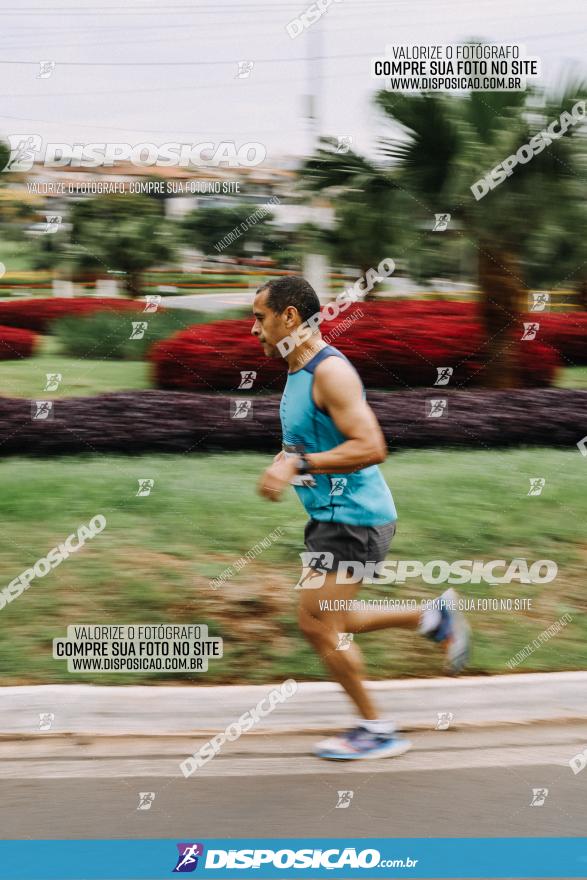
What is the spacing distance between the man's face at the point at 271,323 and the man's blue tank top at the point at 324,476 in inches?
5.1

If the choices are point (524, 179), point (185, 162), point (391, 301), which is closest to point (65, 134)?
point (185, 162)

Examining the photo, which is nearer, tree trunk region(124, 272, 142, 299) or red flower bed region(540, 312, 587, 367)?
tree trunk region(124, 272, 142, 299)

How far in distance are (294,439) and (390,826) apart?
1314 millimetres

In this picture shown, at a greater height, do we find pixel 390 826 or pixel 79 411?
pixel 79 411

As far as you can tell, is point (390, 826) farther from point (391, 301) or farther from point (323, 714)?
point (391, 301)

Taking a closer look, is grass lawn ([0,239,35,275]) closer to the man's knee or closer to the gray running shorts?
the gray running shorts

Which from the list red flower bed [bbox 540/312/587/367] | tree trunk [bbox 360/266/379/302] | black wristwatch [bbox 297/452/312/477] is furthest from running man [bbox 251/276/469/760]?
red flower bed [bbox 540/312/587/367]

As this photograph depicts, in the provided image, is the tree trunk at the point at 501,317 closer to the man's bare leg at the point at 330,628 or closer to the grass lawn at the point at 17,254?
the grass lawn at the point at 17,254

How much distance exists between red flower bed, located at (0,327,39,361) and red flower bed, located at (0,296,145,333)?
4 centimetres

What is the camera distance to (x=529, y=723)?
4.25m

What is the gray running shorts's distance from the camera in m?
3.83

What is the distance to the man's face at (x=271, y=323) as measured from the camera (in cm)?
371

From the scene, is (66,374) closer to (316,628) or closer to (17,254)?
(17,254)

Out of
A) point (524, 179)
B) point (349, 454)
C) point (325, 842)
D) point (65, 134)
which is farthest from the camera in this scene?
point (524, 179)
